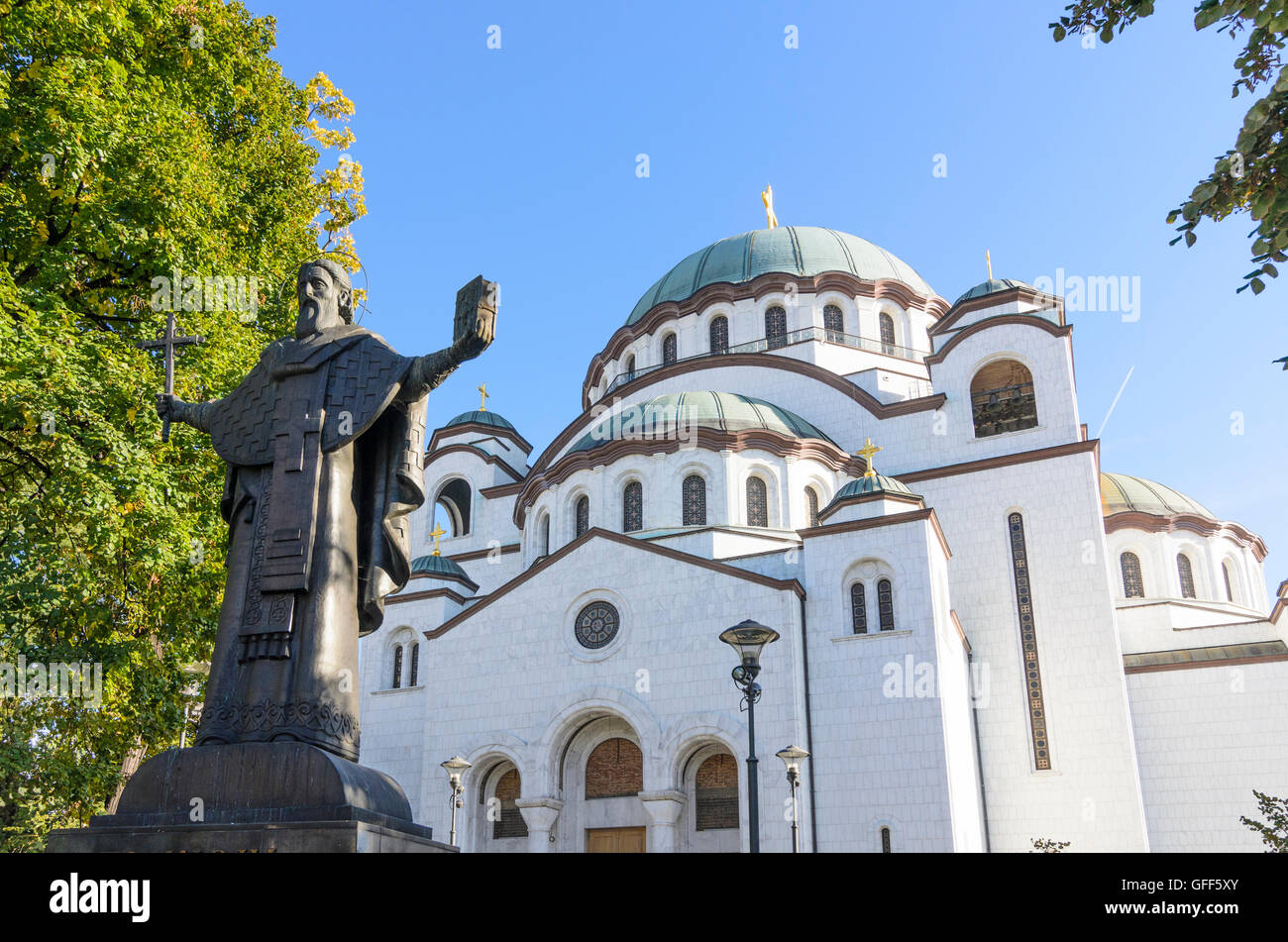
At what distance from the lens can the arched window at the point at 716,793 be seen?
19844mm

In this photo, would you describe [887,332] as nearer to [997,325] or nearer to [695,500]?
[997,325]

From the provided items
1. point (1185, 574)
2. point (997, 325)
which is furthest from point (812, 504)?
point (1185, 574)

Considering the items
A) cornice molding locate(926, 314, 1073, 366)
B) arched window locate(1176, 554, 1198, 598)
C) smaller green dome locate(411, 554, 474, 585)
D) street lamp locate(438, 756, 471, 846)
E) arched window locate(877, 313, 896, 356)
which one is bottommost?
street lamp locate(438, 756, 471, 846)

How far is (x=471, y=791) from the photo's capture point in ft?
71.1

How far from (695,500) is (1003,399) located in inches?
343

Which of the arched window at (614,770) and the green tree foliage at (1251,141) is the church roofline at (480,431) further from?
the green tree foliage at (1251,141)

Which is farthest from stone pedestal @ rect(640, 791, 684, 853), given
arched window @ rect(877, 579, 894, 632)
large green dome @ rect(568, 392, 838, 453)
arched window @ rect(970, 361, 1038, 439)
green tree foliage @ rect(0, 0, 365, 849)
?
arched window @ rect(970, 361, 1038, 439)

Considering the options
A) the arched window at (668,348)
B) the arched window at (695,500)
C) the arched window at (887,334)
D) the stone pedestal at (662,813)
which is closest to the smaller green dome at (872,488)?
the arched window at (695,500)

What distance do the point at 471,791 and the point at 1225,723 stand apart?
694 inches

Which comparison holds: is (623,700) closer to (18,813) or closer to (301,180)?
(301,180)

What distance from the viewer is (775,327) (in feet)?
104

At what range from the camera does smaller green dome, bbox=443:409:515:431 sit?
3359cm

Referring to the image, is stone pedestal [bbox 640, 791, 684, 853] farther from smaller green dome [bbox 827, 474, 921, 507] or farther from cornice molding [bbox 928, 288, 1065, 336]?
cornice molding [bbox 928, 288, 1065, 336]

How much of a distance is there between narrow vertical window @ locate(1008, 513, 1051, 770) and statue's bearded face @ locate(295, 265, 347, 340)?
65.7ft
